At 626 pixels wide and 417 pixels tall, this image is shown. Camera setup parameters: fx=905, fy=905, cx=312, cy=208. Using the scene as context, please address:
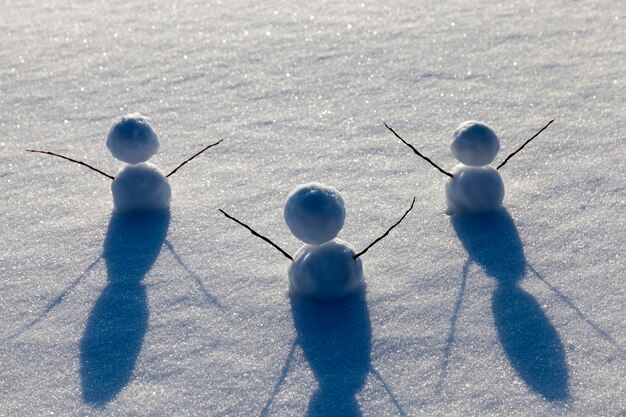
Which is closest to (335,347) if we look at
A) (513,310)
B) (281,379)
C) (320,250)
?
(281,379)

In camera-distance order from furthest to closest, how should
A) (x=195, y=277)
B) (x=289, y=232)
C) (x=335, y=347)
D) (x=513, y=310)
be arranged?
(x=289, y=232) → (x=195, y=277) → (x=513, y=310) → (x=335, y=347)

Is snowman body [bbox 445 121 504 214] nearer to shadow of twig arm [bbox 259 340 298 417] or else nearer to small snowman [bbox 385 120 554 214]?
small snowman [bbox 385 120 554 214]

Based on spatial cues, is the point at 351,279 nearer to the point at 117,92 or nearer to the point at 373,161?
the point at 373,161

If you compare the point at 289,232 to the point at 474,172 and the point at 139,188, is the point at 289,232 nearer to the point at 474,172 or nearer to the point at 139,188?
the point at 139,188

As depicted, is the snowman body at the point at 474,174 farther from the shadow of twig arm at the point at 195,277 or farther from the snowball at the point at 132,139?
the snowball at the point at 132,139

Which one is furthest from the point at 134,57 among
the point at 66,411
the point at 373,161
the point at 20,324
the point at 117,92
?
the point at 66,411

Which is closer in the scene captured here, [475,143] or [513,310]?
[513,310]
